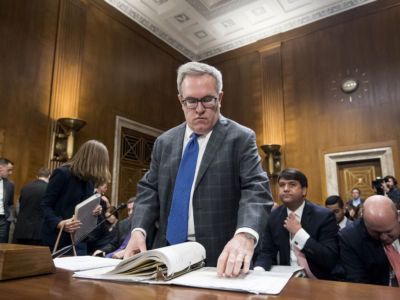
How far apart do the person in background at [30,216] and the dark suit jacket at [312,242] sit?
8.89 feet

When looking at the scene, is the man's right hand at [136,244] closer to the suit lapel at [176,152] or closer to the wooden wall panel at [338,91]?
the suit lapel at [176,152]

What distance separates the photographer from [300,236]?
2199 mm

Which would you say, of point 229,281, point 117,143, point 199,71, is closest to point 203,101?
point 199,71

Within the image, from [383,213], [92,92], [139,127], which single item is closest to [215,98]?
[383,213]

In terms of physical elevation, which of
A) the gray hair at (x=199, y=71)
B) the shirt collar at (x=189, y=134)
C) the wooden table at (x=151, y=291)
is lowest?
the wooden table at (x=151, y=291)

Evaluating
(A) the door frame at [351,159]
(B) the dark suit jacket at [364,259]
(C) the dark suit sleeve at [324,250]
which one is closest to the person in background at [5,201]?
(C) the dark suit sleeve at [324,250]

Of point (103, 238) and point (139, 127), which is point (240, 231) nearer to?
Result: point (103, 238)

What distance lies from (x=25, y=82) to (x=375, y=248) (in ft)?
15.6

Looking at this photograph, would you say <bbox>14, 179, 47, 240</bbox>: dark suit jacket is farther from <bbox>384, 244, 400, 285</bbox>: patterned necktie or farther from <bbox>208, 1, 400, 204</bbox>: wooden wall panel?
<bbox>208, 1, 400, 204</bbox>: wooden wall panel

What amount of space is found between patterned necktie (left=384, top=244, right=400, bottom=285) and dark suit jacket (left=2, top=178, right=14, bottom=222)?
395cm

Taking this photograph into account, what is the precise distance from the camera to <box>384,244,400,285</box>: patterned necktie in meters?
1.98

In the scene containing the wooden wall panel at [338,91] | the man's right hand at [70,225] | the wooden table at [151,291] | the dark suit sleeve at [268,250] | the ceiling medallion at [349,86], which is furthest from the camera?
the ceiling medallion at [349,86]

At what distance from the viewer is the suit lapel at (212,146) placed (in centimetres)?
126

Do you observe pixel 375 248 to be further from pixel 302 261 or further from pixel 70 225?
pixel 70 225
